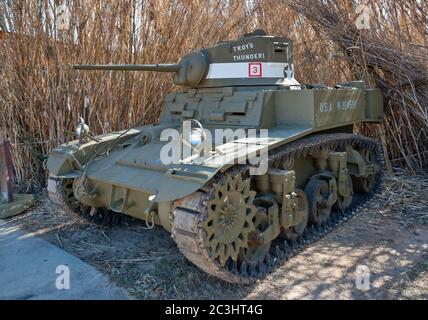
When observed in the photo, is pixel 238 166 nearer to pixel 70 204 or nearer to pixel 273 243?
pixel 273 243

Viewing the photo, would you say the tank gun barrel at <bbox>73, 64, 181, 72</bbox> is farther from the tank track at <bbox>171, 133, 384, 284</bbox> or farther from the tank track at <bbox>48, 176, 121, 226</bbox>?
the tank track at <bbox>171, 133, 384, 284</bbox>

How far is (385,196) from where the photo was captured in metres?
5.55

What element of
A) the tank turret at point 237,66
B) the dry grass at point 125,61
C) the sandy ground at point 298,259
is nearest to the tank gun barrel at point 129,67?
the tank turret at point 237,66

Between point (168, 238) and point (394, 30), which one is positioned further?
point (394, 30)

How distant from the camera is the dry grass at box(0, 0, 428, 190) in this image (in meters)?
5.74

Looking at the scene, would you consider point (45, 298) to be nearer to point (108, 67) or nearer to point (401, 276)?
point (108, 67)

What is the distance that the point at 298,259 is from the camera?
382cm

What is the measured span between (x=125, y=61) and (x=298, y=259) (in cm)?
419

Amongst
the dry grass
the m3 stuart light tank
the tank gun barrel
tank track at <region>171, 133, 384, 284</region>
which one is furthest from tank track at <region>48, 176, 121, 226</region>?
tank track at <region>171, 133, 384, 284</region>

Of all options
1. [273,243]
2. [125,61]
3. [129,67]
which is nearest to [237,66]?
[129,67]

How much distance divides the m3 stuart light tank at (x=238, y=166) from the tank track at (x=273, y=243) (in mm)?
10

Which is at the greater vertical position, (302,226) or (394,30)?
(394,30)

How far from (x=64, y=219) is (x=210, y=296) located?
2.70 metres

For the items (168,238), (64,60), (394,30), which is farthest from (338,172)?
(64,60)
